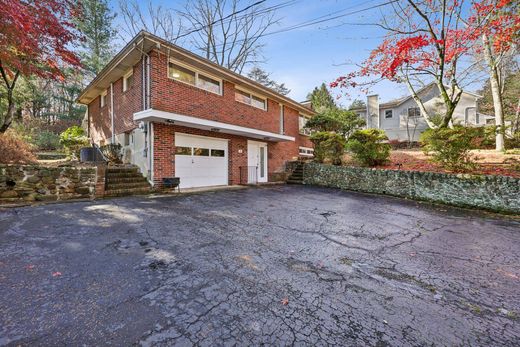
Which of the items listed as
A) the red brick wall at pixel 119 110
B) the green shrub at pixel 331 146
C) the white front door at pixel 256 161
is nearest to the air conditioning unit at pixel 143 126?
the red brick wall at pixel 119 110

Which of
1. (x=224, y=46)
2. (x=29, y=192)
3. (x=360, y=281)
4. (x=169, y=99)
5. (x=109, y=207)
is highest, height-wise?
(x=224, y=46)

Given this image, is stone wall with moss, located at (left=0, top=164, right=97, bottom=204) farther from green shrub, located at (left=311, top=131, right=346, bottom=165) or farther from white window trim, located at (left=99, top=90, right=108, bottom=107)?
green shrub, located at (left=311, top=131, right=346, bottom=165)

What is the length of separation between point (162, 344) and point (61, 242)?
9.73ft

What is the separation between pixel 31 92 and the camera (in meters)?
13.9

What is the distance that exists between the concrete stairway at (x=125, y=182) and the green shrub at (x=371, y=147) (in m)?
9.24

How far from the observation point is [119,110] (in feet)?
33.1

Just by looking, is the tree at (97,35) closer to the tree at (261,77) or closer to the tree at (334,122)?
the tree at (261,77)

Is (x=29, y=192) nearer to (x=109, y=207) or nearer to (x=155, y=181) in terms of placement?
(x=109, y=207)

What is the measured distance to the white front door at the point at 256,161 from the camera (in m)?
12.0

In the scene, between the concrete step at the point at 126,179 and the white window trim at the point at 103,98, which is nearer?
the concrete step at the point at 126,179

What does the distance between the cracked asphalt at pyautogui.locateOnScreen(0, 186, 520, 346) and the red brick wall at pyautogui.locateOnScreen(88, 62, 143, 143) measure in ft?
18.4

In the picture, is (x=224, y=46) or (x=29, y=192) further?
(x=224, y=46)

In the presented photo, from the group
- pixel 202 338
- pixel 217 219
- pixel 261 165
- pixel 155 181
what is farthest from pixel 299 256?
pixel 261 165

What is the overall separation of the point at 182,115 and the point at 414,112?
24.0 m
